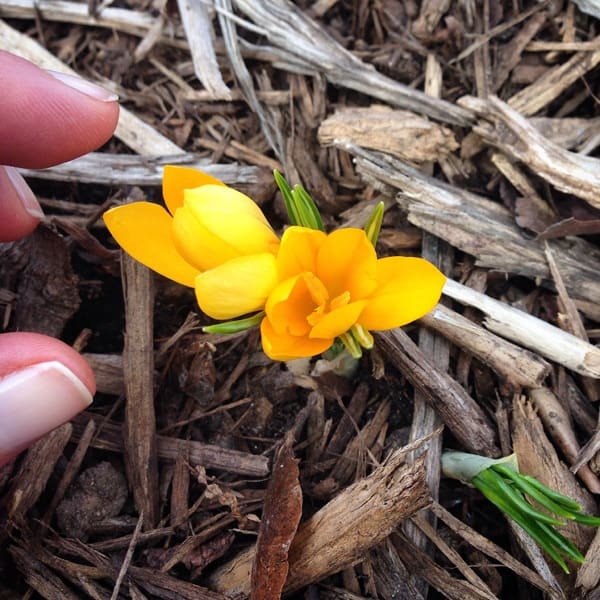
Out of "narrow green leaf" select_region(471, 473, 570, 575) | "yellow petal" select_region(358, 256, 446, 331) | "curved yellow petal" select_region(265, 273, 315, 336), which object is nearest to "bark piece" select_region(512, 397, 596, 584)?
"narrow green leaf" select_region(471, 473, 570, 575)

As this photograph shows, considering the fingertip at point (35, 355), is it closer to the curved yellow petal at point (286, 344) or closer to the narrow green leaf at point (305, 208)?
the curved yellow petal at point (286, 344)

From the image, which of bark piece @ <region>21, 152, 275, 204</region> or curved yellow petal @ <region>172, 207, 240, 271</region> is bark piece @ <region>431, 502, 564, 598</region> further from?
bark piece @ <region>21, 152, 275, 204</region>

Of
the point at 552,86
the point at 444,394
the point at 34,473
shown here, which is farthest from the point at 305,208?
the point at 552,86

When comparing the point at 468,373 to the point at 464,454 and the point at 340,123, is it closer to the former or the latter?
the point at 464,454

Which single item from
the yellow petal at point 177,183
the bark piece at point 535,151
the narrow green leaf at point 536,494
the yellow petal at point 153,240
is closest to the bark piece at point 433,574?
the narrow green leaf at point 536,494

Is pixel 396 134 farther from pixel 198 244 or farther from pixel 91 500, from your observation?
pixel 91 500

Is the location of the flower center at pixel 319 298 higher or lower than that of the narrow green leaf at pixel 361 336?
higher
